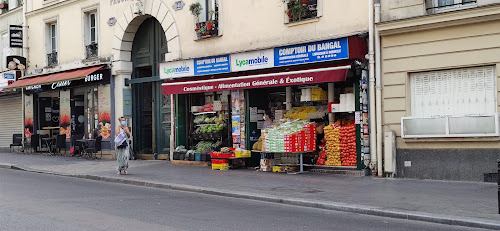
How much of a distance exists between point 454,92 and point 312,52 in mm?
3773

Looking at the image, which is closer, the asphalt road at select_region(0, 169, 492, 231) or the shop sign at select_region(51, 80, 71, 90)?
the asphalt road at select_region(0, 169, 492, 231)

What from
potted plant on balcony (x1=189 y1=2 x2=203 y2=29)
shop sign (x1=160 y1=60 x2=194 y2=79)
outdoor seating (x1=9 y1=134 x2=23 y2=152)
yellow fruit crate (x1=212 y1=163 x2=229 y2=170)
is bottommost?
Result: yellow fruit crate (x1=212 y1=163 x2=229 y2=170)

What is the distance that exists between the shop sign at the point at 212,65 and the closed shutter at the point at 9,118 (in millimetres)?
13059

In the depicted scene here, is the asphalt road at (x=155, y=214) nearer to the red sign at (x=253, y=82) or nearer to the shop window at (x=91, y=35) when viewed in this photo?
the red sign at (x=253, y=82)

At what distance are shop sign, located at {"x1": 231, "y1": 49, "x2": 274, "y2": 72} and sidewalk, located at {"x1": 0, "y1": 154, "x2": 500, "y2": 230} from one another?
9.92ft

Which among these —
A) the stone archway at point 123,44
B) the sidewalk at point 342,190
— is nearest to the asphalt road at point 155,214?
the sidewalk at point 342,190

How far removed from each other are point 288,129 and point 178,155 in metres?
5.07

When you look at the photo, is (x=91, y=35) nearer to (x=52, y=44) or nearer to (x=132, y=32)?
(x=132, y=32)

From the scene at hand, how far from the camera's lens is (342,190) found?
11.9 metres

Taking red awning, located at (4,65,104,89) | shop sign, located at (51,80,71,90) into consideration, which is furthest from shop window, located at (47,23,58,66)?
shop sign, located at (51,80,71,90)

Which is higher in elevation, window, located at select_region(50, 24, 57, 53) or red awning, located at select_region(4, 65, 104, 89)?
window, located at select_region(50, 24, 57, 53)

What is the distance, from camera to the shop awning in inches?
559

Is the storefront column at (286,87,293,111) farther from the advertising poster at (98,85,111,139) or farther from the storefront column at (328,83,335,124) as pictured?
the advertising poster at (98,85,111,139)

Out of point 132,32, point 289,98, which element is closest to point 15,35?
point 132,32
